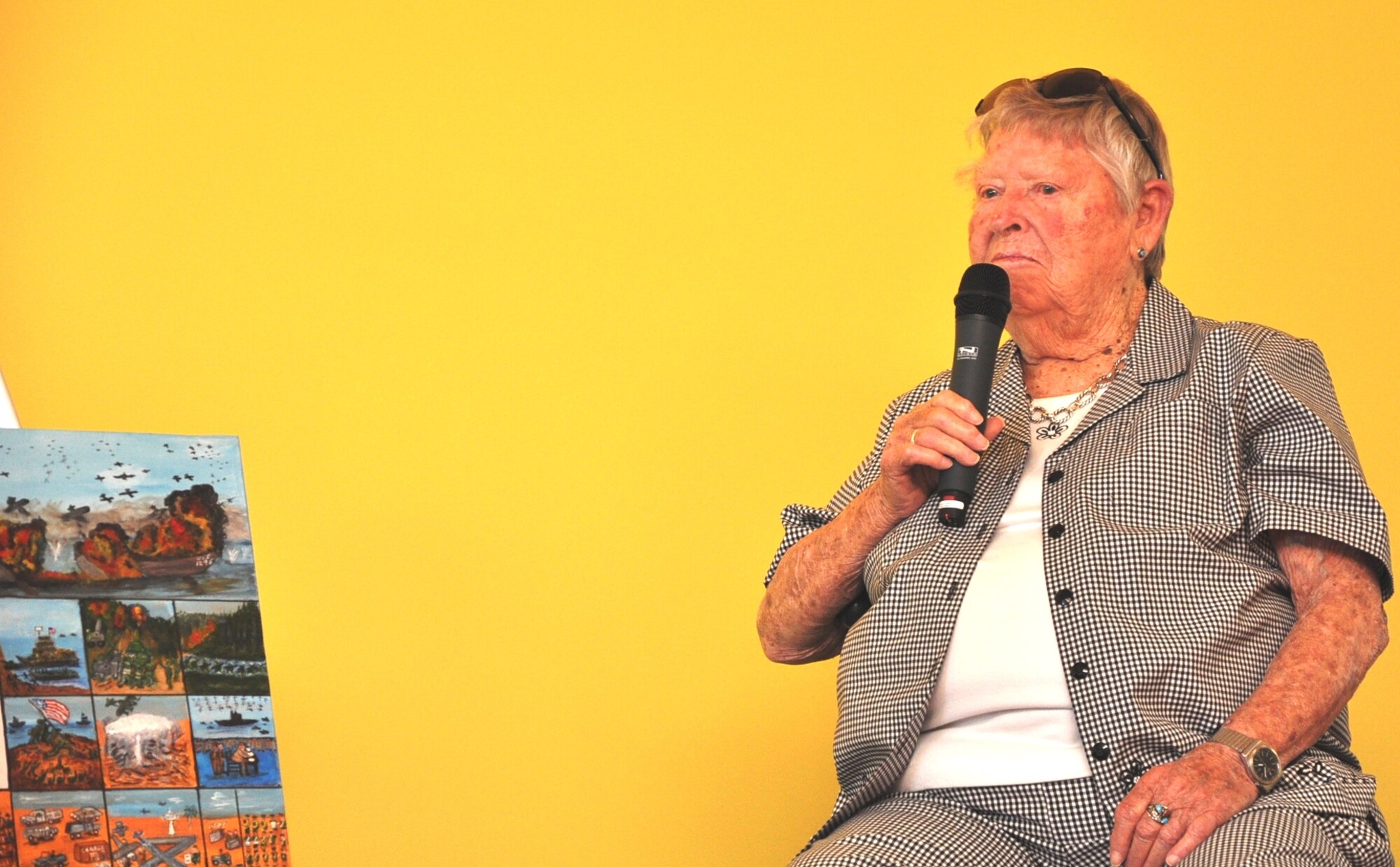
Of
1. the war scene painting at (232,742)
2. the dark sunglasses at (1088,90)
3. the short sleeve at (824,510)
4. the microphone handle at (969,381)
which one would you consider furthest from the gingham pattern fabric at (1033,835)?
the dark sunglasses at (1088,90)

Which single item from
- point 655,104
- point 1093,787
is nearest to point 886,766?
point 1093,787

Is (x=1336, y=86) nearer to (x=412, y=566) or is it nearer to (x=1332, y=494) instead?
(x=1332, y=494)

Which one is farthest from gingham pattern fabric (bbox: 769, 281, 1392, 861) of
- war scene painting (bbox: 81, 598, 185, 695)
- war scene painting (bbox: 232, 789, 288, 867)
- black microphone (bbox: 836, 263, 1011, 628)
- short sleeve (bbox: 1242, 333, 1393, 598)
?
war scene painting (bbox: 81, 598, 185, 695)

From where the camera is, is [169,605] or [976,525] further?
[976,525]

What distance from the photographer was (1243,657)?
1543 mm

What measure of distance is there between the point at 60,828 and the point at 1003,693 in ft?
2.81

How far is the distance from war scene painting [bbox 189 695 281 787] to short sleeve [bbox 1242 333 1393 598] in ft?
3.13

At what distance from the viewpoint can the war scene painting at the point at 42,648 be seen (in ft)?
4.00

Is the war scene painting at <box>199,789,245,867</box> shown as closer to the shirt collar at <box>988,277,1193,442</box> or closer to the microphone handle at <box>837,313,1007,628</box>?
the microphone handle at <box>837,313,1007,628</box>

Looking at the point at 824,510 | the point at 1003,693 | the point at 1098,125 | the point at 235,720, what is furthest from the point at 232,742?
the point at 1098,125

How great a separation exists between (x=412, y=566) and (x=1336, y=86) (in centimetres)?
163

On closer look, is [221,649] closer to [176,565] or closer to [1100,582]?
[176,565]

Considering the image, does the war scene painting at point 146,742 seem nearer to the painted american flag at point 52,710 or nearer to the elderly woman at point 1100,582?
the painted american flag at point 52,710

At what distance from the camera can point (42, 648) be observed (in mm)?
1227
